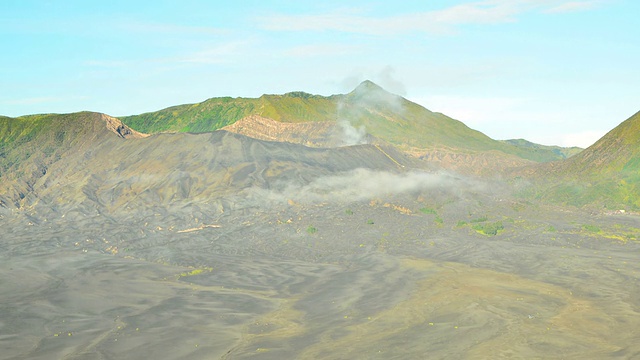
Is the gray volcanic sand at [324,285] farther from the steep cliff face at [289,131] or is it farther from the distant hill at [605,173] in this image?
the steep cliff face at [289,131]

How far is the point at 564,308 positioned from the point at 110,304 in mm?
39395

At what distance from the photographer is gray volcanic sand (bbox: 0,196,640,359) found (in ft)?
136

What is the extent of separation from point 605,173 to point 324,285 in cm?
10891

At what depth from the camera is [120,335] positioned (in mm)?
45906

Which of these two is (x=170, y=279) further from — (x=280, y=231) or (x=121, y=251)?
(x=280, y=231)

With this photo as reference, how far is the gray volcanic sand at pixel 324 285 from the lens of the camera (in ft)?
136

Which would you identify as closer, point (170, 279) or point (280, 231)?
point (170, 279)

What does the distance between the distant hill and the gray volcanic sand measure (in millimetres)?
24630

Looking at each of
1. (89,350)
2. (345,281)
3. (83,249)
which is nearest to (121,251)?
(83,249)

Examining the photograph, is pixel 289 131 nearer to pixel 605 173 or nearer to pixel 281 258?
pixel 605 173

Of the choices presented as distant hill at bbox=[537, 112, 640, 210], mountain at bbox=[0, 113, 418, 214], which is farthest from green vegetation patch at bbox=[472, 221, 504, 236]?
distant hill at bbox=[537, 112, 640, 210]

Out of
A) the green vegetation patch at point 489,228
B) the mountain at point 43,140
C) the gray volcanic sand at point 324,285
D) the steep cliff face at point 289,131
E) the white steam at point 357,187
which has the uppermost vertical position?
the steep cliff face at point 289,131

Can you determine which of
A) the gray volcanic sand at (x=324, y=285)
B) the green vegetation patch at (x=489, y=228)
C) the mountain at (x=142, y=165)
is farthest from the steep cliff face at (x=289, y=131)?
the green vegetation patch at (x=489, y=228)

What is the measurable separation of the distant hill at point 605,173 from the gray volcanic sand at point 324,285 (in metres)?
24.6
